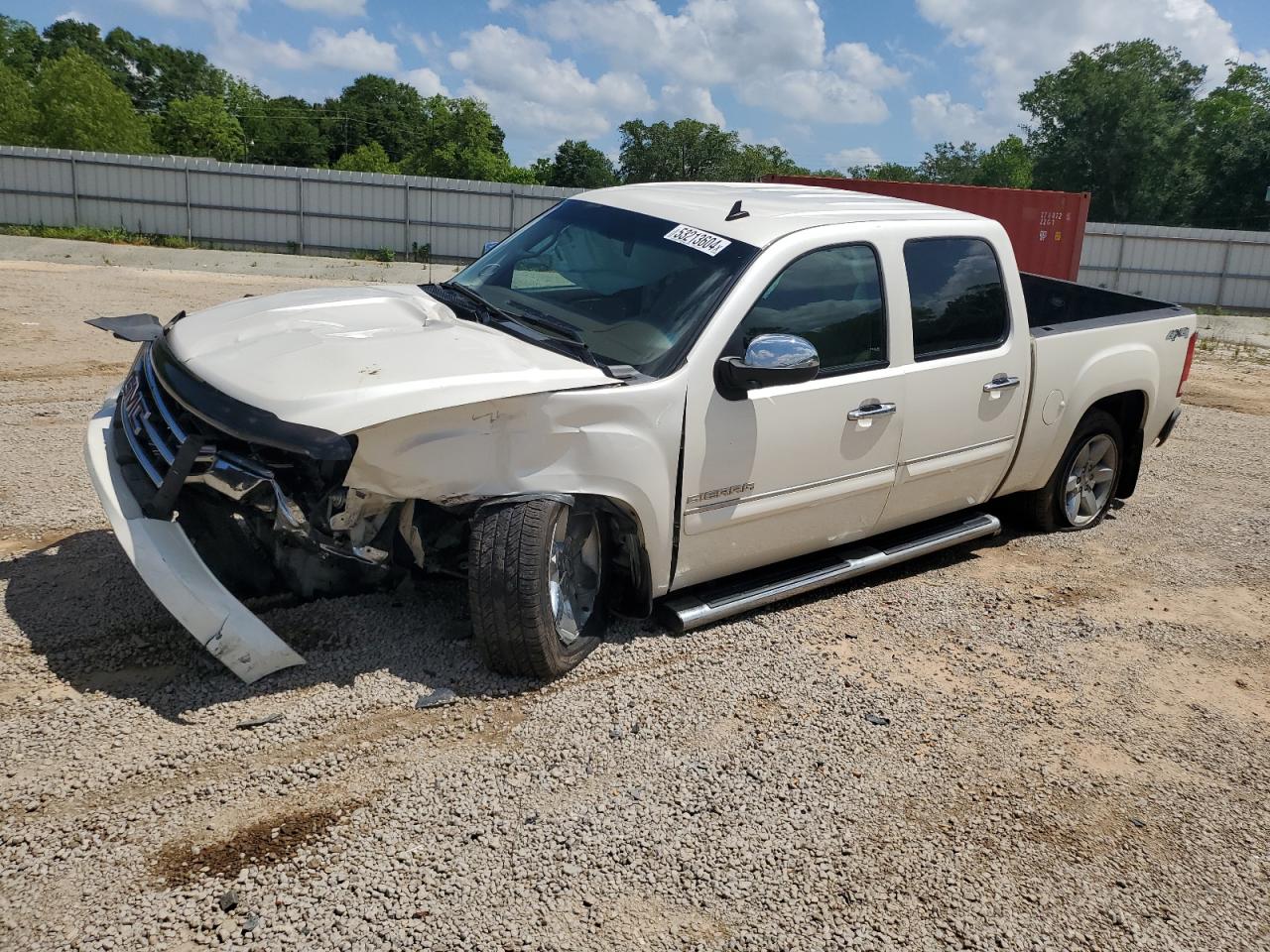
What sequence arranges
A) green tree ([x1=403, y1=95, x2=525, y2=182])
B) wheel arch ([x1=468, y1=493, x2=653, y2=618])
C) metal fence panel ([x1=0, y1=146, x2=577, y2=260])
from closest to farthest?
wheel arch ([x1=468, y1=493, x2=653, y2=618]) < metal fence panel ([x1=0, y1=146, x2=577, y2=260]) < green tree ([x1=403, y1=95, x2=525, y2=182])

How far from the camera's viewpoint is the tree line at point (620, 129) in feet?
151

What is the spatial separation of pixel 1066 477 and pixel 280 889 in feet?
17.0

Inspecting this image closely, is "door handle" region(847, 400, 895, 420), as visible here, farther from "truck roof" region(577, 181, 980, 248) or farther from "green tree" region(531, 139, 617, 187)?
"green tree" region(531, 139, 617, 187)

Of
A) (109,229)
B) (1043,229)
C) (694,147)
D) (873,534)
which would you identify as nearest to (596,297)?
(873,534)

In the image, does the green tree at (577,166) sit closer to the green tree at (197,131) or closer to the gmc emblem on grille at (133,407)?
the green tree at (197,131)

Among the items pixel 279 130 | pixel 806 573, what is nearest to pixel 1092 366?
pixel 806 573

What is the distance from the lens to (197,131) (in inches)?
2692

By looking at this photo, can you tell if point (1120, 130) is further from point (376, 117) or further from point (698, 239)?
point (376, 117)

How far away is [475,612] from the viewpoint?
3.78m

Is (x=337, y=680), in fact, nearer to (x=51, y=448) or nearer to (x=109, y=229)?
(x=51, y=448)

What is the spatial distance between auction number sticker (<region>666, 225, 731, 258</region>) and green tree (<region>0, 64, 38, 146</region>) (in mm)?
52085

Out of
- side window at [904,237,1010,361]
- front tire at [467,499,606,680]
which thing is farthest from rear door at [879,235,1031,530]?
front tire at [467,499,606,680]

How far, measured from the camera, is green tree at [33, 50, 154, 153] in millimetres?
45688

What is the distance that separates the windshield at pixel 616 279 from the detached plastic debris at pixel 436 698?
4.68 ft
